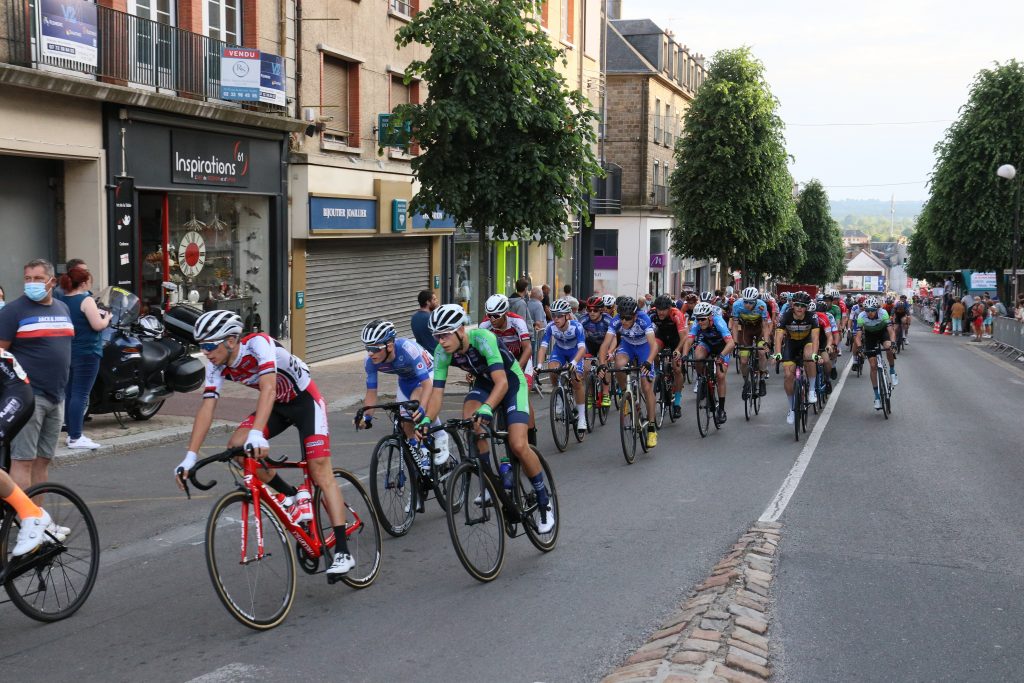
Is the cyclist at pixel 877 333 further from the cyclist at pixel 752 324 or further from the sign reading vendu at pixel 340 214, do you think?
the sign reading vendu at pixel 340 214

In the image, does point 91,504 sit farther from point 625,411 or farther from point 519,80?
point 519,80

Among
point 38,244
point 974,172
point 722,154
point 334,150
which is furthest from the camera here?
point 974,172

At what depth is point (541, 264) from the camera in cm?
3603

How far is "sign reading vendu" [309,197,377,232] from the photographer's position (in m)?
20.8

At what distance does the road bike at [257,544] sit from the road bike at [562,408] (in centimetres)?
623

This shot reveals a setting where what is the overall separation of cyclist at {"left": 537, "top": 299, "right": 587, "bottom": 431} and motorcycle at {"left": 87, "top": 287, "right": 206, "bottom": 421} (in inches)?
166

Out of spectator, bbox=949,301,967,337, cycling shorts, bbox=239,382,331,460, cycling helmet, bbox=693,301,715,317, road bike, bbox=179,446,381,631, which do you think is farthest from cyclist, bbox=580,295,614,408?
spectator, bbox=949,301,967,337

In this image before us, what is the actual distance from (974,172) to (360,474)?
168 feet

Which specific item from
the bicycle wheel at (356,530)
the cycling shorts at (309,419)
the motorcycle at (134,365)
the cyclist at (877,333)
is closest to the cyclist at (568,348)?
the motorcycle at (134,365)

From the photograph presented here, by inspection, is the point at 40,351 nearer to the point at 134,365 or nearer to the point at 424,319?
the point at 134,365

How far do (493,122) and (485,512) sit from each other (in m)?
10.9

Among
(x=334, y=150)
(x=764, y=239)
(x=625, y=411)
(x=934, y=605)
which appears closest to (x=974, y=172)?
(x=764, y=239)

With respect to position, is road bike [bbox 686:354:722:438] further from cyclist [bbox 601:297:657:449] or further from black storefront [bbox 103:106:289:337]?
black storefront [bbox 103:106:289:337]

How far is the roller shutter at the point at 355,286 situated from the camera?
21594mm
